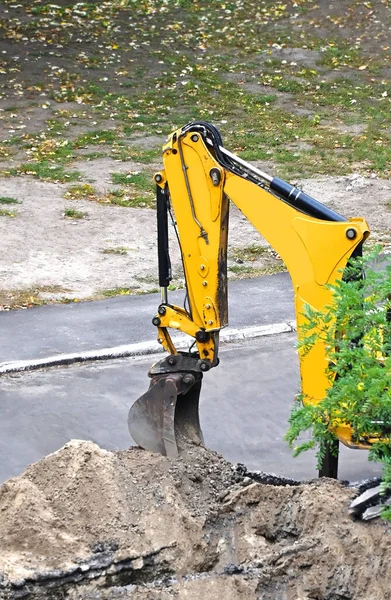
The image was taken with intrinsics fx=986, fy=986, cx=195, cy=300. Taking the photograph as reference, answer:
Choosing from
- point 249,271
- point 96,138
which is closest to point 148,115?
point 96,138

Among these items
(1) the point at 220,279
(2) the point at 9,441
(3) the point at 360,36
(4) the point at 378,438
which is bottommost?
(2) the point at 9,441

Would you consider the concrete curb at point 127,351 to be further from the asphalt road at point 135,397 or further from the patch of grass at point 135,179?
the patch of grass at point 135,179

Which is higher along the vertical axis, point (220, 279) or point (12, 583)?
point (220, 279)

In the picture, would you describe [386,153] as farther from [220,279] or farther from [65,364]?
[220,279]

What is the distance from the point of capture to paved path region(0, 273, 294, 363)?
9.38 meters

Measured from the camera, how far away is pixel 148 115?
18094 millimetres

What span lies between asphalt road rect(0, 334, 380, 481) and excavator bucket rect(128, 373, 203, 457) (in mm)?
720

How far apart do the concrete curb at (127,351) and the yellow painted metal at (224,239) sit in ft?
7.24

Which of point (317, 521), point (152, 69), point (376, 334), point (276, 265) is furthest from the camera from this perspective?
point (152, 69)

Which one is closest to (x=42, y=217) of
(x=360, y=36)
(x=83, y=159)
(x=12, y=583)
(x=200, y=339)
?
(x=83, y=159)

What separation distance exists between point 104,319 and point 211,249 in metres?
3.44

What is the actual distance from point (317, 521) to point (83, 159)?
1111 cm

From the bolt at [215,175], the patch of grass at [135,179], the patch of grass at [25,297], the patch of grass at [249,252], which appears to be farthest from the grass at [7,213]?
the bolt at [215,175]

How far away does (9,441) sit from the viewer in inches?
307
